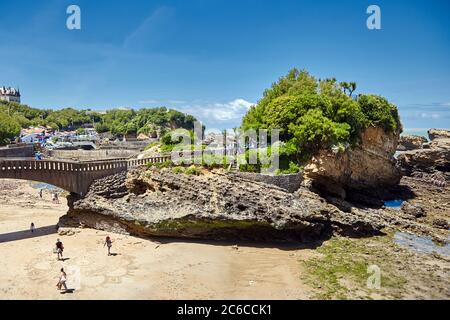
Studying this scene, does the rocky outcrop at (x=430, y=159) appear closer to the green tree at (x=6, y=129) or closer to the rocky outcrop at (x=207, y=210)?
the rocky outcrop at (x=207, y=210)

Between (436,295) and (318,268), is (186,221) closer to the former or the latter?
(318,268)

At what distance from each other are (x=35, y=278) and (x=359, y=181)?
28.7m

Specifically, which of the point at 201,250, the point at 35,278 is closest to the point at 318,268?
the point at 201,250

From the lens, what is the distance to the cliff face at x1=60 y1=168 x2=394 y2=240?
24062 millimetres

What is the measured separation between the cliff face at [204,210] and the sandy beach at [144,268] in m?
1.06

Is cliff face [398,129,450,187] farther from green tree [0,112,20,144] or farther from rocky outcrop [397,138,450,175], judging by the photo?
green tree [0,112,20,144]

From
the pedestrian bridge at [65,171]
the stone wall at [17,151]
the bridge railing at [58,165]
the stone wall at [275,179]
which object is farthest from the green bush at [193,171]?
the stone wall at [17,151]

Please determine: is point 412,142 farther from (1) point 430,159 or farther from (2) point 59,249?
(2) point 59,249

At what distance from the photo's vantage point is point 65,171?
2523 cm

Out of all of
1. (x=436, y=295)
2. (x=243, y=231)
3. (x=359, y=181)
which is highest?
(x=359, y=181)

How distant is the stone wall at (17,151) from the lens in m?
47.4

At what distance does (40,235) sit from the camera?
84.0ft

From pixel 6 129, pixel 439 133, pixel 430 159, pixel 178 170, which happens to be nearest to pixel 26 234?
pixel 178 170

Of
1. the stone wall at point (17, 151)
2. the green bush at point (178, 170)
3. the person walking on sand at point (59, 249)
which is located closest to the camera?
the person walking on sand at point (59, 249)
